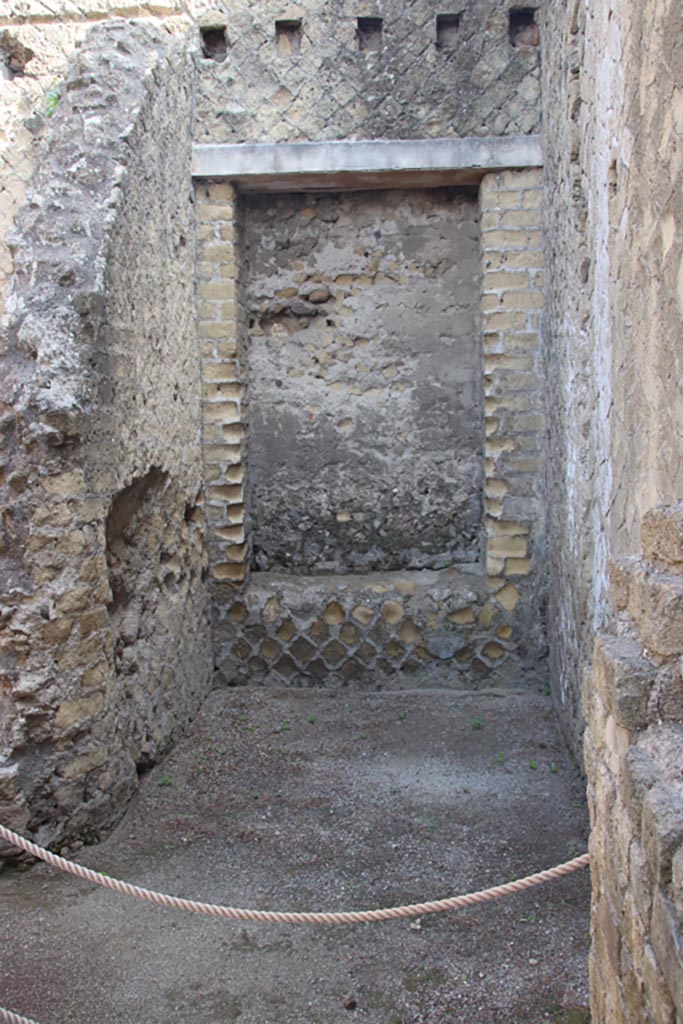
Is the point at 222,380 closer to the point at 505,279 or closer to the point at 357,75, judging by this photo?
the point at 505,279

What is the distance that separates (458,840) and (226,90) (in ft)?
12.8

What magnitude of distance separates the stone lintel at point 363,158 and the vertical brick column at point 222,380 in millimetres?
142

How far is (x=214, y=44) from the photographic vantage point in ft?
16.0

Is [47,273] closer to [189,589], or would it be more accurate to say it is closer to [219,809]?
[189,589]

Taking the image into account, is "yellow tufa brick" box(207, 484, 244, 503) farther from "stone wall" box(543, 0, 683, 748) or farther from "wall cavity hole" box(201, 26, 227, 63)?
"wall cavity hole" box(201, 26, 227, 63)

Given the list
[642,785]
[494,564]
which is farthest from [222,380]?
[642,785]

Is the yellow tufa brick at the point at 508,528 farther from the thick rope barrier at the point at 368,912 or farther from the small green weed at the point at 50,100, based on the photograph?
the small green weed at the point at 50,100

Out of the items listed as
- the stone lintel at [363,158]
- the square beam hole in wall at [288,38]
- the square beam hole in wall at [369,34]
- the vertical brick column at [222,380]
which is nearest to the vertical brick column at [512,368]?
the stone lintel at [363,158]

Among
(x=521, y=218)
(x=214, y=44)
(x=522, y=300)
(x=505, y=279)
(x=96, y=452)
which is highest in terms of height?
(x=214, y=44)

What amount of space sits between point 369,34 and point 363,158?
0.69 m

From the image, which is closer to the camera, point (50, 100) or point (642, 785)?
point (642, 785)

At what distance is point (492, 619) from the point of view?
16.3 feet

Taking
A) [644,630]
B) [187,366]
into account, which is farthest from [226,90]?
[644,630]

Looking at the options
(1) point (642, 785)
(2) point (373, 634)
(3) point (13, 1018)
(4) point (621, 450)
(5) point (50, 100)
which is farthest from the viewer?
(2) point (373, 634)
